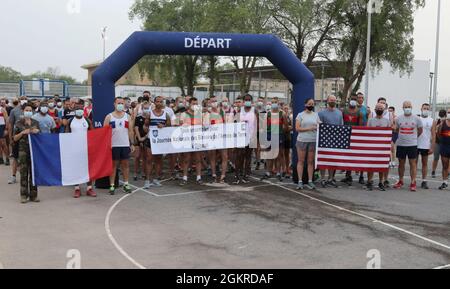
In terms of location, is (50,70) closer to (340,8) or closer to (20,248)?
(340,8)

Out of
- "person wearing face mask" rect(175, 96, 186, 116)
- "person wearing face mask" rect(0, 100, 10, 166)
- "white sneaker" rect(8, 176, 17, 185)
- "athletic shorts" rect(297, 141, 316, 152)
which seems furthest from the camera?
"person wearing face mask" rect(0, 100, 10, 166)

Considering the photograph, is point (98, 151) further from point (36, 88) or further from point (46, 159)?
point (36, 88)

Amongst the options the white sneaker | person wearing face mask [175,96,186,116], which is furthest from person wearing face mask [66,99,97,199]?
person wearing face mask [175,96,186,116]

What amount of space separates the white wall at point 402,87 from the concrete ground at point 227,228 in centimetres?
3829

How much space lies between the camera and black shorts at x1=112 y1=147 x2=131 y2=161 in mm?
10508

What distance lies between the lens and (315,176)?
12406 mm

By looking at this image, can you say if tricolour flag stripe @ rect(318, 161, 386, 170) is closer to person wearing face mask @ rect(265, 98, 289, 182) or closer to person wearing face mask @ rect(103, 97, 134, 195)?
person wearing face mask @ rect(265, 98, 289, 182)

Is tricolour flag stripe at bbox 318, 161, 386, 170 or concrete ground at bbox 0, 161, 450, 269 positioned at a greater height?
tricolour flag stripe at bbox 318, 161, 386, 170

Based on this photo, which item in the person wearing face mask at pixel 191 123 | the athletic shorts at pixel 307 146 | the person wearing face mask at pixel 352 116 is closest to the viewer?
the athletic shorts at pixel 307 146

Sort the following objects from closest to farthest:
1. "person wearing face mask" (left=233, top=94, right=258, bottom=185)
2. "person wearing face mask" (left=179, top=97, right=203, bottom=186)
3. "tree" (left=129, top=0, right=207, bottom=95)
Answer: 1. "person wearing face mask" (left=179, top=97, right=203, bottom=186)
2. "person wearing face mask" (left=233, top=94, right=258, bottom=185)
3. "tree" (left=129, top=0, right=207, bottom=95)

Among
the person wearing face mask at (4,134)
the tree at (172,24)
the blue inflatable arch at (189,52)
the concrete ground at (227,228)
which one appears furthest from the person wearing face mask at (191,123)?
the tree at (172,24)

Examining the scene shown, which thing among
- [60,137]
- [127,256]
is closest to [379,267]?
[127,256]

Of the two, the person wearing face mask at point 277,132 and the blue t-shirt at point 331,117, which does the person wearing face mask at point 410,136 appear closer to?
the blue t-shirt at point 331,117

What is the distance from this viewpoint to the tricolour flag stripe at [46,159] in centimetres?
972
